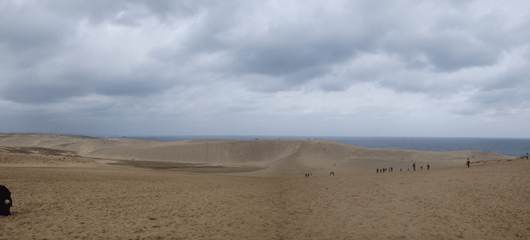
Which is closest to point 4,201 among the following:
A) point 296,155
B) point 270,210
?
point 270,210

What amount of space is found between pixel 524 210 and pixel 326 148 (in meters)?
49.1

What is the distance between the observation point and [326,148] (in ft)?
200

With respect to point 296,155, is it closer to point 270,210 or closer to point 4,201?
point 270,210

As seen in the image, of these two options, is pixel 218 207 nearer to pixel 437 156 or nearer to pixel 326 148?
pixel 326 148

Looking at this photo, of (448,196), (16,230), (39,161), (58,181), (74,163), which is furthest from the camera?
(74,163)

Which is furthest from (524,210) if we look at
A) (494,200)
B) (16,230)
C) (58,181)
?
(58,181)

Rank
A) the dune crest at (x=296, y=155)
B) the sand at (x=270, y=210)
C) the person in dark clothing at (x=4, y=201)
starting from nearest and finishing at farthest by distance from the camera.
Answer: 1. the sand at (x=270, y=210)
2. the person in dark clothing at (x=4, y=201)
3. the dune crest at (x=296, y=155)

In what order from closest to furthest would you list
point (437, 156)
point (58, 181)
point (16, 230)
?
point (16, 230) → point (58, 181) → point (437, 156)

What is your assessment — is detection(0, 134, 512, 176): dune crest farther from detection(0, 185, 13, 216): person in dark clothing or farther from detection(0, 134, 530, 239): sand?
detection(0, 185, 13, 216): person in dark clothing

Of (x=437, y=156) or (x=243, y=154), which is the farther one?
(x=243, y=154)

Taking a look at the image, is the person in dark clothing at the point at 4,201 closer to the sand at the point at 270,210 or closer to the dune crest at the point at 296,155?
the sand at the point at 270,210

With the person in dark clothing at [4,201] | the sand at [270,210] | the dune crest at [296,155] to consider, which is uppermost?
the person in dark clothing at [4,201]

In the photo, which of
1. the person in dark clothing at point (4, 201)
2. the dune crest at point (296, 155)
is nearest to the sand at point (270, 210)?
the person in dark clothing at point (4, 201)

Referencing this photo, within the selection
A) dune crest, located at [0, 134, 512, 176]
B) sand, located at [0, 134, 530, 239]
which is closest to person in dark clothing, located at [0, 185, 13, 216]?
sand, located at [0, 134, 530, 239]
